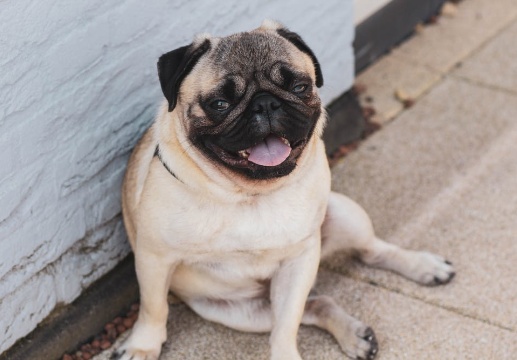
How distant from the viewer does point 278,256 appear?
10.5 ft

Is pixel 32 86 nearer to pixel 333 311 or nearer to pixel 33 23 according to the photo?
pixel 33 23

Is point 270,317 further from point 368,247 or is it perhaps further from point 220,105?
point 220,105

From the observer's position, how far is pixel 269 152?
2.81 m

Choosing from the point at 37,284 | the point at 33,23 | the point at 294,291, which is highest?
the point at 33,23

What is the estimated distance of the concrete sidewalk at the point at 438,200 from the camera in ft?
11.5

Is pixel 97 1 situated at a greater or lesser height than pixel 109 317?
greater

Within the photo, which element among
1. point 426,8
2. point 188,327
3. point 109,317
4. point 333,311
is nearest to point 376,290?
point 333,311

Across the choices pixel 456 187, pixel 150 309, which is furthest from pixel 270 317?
pixel 456 187

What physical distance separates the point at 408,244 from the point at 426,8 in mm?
2683

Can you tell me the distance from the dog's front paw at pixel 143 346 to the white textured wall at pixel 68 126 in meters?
0.37

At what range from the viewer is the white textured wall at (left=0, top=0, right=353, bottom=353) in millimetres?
2998

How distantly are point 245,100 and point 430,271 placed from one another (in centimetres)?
154

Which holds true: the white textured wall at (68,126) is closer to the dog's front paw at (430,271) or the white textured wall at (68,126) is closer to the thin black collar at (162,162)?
the thin black collar at (162,162)

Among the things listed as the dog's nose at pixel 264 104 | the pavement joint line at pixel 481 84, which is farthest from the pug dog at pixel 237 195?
the pavement joint line at pixel 481 84
